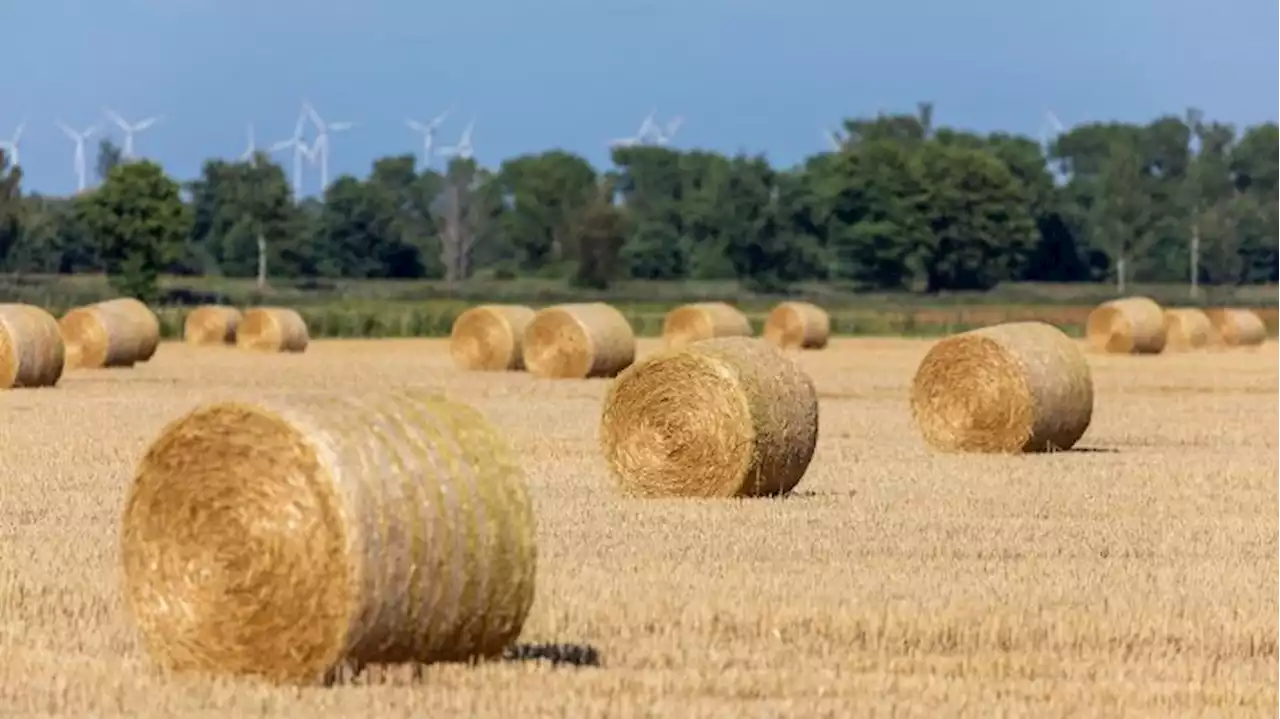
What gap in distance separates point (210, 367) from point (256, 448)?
104 feet

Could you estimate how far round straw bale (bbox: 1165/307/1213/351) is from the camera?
54.4 meters

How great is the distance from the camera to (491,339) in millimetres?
40719

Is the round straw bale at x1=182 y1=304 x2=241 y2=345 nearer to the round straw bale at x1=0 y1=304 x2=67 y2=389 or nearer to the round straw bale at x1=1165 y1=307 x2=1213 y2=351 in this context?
the round straw bale at x1=0 y1=304 x2=67 y2=389

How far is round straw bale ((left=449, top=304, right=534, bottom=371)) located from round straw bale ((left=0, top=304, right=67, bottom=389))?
874cm

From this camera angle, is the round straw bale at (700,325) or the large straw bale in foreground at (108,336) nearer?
the large straw bale in foreground at (108,336)

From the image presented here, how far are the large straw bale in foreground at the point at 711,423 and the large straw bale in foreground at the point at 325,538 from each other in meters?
7.44

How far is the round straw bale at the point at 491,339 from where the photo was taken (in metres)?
40.4

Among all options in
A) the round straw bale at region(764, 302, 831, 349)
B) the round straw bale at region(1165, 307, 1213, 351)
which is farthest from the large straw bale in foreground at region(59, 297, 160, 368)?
the round straw bale at region(1165, 307, 1213, 351)

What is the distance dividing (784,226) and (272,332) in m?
80.0

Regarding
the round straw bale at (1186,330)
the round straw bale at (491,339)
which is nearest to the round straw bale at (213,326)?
the round straw bale at (491,339)

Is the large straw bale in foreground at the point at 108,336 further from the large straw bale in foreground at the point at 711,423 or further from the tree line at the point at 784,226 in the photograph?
the tree line at the point at 784,226

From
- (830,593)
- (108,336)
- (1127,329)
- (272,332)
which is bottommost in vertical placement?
(830,593)

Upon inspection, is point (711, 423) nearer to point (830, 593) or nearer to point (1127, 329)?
point (830, 593)

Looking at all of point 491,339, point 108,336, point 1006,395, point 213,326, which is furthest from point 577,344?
A: point 213,326
